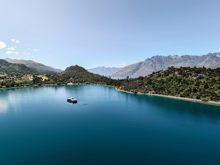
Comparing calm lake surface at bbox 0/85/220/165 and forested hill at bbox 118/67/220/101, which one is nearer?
calm lake surface at bbox 0/85/220/165

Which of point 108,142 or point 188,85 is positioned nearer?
point 108,142

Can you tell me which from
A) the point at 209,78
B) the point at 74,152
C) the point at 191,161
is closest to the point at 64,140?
the point at 74,152

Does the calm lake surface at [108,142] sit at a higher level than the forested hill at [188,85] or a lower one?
lower

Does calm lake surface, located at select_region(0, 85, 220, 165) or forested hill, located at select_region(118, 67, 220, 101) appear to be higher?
forested hill, located at select_region(118, 67, 220, 101)

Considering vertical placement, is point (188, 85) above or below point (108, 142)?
above

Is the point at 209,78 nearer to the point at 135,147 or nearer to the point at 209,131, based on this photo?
the point at 209,131

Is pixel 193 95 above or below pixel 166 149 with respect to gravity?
above

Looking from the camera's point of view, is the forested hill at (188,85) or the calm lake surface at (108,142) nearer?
the calm lake surface at (108,142)

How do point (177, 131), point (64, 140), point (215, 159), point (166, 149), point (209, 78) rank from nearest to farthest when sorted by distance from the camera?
1. point (215, 159)
2. point (166, 149)
3. point (64, 140)
4. point (177, 131)
5. point (209, 78)
